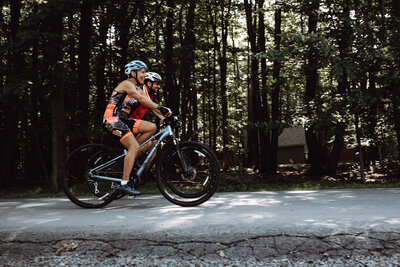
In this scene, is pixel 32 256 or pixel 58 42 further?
pixel 58 42

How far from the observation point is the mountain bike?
15.7 ft

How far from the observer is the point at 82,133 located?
11484mm

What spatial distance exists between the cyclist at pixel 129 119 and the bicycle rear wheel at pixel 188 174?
1.35 feet

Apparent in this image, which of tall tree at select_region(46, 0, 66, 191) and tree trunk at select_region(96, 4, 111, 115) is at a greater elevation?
tree trunk at select_region(96, 4, 111, 115)

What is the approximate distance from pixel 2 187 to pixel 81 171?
12320 mm

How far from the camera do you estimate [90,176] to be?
5152 mm

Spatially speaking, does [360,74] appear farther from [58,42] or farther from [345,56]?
[58,42]

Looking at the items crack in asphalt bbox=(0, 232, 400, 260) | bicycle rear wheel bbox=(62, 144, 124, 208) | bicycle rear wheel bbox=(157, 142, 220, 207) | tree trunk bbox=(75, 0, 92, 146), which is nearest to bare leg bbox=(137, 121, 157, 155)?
bicycle rear wheel bbox=(157, 142, 220, 207)

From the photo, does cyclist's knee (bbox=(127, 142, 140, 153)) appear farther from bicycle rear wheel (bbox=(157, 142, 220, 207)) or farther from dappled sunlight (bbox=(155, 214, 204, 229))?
dappled sunlight (bbox=(155, 214, 204, 229))

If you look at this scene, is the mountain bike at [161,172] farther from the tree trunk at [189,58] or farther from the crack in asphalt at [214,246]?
the tree trunk at [189,58]

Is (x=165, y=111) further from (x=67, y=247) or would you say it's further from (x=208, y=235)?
(x=67, y=247)

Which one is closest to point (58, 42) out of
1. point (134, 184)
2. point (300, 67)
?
point (134, 184)

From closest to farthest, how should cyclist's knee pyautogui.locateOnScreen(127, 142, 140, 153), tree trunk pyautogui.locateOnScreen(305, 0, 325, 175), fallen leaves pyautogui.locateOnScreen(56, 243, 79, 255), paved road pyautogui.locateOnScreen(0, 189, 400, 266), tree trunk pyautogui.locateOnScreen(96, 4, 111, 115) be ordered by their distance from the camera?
paved road pyautogui.locateOnScreen(0, 189, 400, 266), fallen leaves pyautogui.locateOnScreen(56, 243, 79, 255), cyclist's knee pyautogui.locateOnScreen(127, 142, 140, 153), tree trunk pyautogui.locateOnScreen(305, 0, 325, 175), tree trunk pyautogui.locateOnScreen(96, 4, 111, 115)

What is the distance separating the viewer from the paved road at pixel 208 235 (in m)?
2.78
